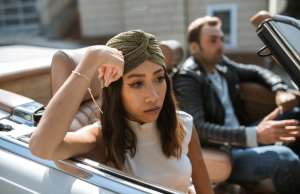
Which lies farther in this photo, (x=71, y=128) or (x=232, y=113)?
(x=232, y=113)

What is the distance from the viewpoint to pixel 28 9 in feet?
44.4

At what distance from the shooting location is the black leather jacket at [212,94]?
8.36ft

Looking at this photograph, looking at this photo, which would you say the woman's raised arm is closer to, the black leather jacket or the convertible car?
the convertible car

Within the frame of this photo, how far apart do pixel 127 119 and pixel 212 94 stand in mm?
1234

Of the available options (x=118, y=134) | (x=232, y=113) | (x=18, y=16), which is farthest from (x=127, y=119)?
(x=18, y=16)

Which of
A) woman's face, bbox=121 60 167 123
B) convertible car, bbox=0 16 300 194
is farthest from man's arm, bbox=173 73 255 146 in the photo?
woman's face, bbox=121 60 167 123

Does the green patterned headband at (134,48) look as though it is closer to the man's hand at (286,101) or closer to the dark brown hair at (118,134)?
the dark brown hair at (118,134)

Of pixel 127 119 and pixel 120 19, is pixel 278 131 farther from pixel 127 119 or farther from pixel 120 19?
pixel 120 19

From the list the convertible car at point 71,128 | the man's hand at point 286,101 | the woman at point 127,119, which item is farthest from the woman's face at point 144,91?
the man's hand at point 286,101

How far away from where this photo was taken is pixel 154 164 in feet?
5.39

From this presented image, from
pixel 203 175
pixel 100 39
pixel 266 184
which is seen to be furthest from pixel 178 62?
pixel 100 39

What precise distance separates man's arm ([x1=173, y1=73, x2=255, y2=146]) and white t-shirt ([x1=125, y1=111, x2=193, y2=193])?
2.82ft

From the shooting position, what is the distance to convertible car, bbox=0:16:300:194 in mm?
1441

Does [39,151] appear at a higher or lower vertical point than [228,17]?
higher
